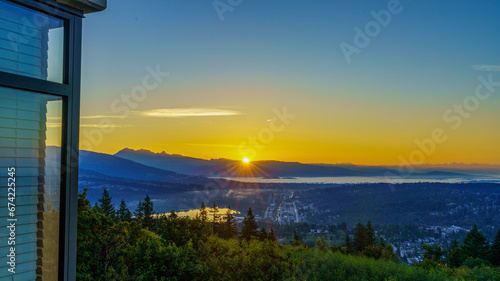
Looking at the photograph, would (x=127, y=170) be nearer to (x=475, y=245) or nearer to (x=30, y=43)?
(x=475, y=245)

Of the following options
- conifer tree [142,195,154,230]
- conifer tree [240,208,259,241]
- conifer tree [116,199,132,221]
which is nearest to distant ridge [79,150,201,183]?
conifer tree [116,199,132,221]

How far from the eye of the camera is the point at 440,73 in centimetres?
1853

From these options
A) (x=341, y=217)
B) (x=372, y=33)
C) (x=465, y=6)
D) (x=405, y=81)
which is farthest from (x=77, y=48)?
(x=341, y=217)

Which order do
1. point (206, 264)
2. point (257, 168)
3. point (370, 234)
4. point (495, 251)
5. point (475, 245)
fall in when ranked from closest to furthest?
1. point (206, 264)
2. point (495, 251)
3. point (475, 245)
4. point (370, 234)
5. point (257, 168)

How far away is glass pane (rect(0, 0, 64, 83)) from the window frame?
0.04m

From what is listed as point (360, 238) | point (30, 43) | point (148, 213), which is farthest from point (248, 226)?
point (30, 43)

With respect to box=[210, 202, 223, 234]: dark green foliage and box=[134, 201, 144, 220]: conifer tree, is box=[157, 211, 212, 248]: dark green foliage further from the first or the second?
box=[134, 201, 144, 220]: conifer tree

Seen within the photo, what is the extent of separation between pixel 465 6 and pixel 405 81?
17.2ft

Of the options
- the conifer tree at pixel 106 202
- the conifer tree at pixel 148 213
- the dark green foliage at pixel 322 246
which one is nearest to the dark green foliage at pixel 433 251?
the dark green foliage at pixel 322 246

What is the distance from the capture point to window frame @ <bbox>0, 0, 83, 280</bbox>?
2.45 meters

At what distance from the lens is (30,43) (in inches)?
90.5

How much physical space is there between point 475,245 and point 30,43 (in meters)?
29.8

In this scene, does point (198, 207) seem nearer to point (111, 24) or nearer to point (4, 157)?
point (111, 24)

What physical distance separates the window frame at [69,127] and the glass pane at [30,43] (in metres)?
0.04
